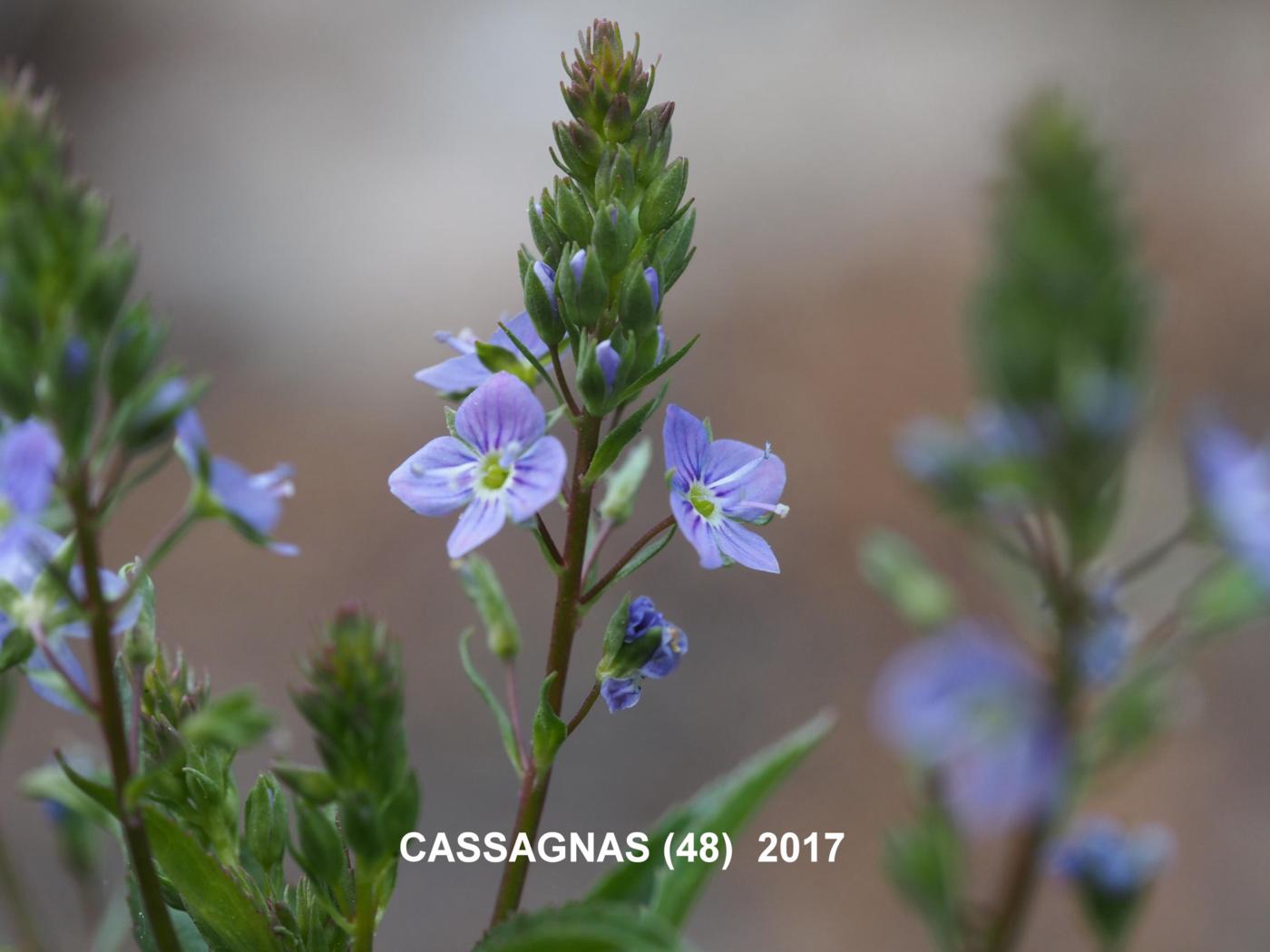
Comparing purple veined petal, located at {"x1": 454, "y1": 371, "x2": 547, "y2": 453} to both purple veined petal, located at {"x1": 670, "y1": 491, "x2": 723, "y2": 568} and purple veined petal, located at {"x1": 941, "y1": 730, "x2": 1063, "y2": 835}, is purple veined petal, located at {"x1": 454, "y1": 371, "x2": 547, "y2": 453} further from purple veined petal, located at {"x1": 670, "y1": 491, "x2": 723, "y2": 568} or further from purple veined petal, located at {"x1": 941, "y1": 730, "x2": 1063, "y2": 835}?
purple veined petal, located at {"x1": 941, "y1": 730, "x2": 1063, "y2": 835}

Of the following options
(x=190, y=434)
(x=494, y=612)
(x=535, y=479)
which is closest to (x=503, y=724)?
(x=494, y=612)

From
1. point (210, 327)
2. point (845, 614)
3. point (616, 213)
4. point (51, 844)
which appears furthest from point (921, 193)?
point (616, 213)

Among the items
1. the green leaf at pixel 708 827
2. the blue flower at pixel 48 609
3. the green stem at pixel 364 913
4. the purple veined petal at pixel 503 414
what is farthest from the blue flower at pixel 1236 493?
the blue flower at pixel 48 609

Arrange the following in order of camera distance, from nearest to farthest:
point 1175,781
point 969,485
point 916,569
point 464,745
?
point 969,485 → point 916,569 → point 1175,781 → point 464,745

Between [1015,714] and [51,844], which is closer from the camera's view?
[1015,714]

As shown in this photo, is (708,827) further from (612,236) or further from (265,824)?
(612,236)

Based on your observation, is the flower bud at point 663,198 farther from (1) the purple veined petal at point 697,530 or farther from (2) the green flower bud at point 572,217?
(1) the purple veined petal at point 697,530

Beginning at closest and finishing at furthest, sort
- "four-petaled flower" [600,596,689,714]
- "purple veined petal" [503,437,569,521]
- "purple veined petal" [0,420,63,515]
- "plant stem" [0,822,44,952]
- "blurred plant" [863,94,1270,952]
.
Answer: "purple veined petal" [0,420,63,515] → "purple veined petal" [503,437,569,521] → "four-petaled flower" [600,596,689,714] → "plant stem" [0,822,44,952] → "blurred plant" [863,94,1270,952]

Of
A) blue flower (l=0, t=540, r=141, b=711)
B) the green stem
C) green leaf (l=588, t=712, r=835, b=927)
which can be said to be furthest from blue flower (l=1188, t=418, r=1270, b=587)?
blue flower (l=0, t=540, r=141, b=711)

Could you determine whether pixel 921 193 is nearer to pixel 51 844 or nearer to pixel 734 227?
pixel 734 227
